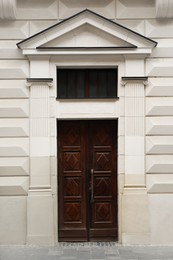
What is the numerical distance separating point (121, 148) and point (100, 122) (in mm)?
767

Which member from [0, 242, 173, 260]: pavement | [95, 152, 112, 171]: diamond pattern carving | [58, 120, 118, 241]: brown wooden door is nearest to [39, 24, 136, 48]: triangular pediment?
[58, 120, 118, 241]: brown wooden door

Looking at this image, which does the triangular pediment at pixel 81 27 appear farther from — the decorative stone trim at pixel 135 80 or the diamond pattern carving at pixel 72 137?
the diamond pattern carving at pixel 72 137

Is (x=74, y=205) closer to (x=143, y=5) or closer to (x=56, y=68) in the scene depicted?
(x=56, y=68)

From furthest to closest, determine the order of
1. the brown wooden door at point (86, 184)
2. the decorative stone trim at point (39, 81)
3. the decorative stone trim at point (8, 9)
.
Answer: the brown wooden door at point (86, 184)
the decorative stone trim at point (39, 81)
the decorative stone trim at point (8, 9)

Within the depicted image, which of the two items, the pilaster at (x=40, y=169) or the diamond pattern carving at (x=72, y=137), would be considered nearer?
the pilaster at (x=40, y=169)

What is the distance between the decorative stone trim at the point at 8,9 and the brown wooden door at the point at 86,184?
251 centimetres

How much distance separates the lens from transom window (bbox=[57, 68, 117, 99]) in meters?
8.85

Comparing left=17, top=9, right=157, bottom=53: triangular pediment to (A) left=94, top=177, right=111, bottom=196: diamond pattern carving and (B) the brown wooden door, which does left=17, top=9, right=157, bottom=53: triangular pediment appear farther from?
(A) left=94, top=177, right=111, bottom=196: diamond pattern carving

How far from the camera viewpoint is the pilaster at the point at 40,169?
8438 millimetres

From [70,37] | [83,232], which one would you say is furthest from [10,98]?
[83,232]

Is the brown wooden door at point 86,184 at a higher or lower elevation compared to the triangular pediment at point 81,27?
lower

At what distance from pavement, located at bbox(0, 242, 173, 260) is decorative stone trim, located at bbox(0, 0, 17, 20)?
16.1 feet

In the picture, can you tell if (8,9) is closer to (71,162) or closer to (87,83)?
(87,83)

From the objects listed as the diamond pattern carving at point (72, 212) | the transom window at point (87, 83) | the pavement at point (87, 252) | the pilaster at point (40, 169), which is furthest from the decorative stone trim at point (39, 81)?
the pavement at point (87, 252)
